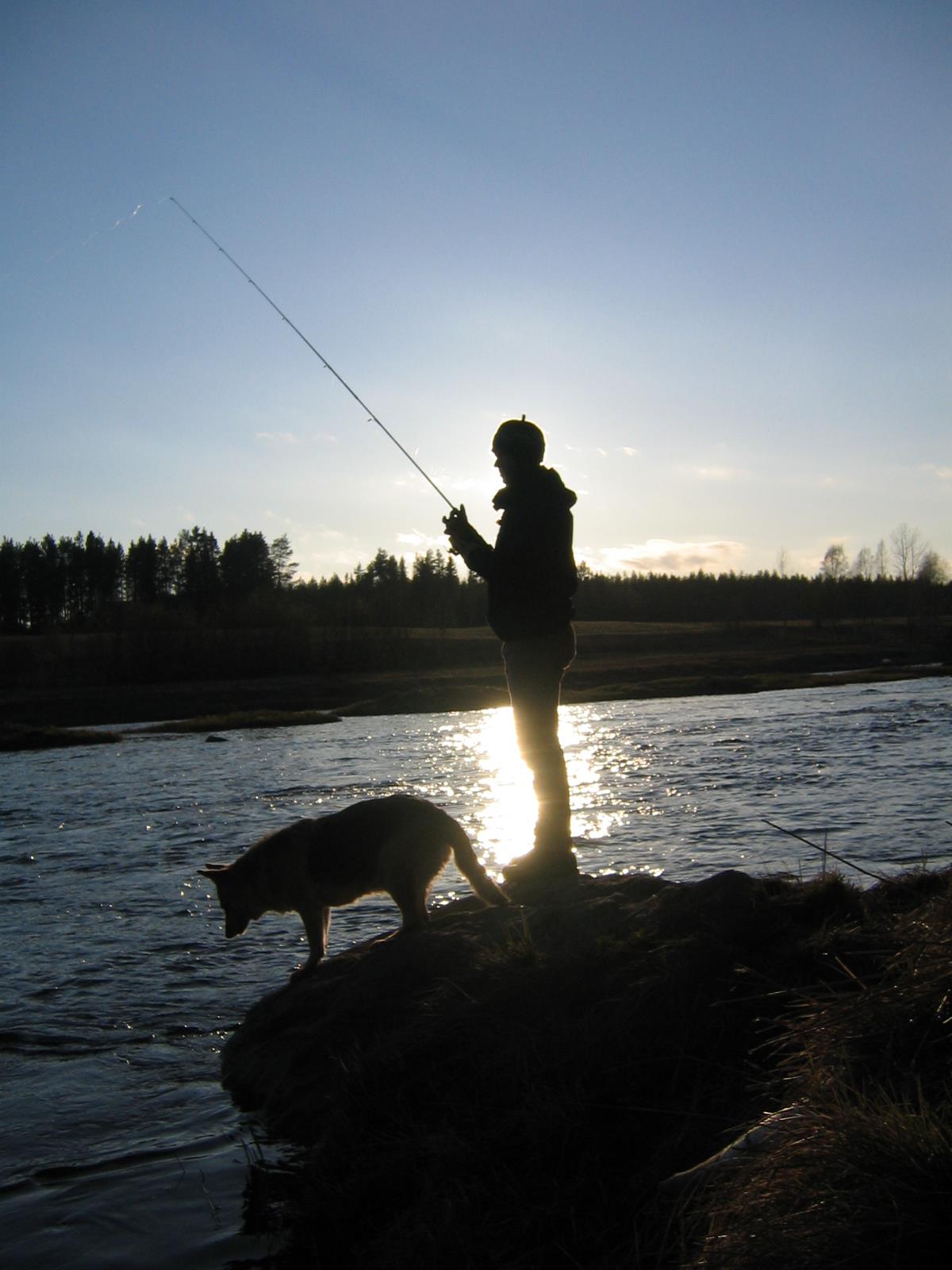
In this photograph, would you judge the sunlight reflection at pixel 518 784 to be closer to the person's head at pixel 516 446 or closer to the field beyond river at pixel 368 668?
the person's head at pixel 516 446

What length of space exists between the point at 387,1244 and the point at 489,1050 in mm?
1098

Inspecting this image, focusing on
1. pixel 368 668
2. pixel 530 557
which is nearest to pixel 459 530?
pixel 530 557

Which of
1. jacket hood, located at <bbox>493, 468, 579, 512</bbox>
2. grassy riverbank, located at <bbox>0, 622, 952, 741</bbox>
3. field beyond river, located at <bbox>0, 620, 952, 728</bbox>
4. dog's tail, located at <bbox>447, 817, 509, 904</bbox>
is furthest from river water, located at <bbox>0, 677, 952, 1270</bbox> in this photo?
field beyond river, located at <bbox>0, 620, 952, 728</bbox>

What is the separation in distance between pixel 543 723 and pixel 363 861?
5.47 ft

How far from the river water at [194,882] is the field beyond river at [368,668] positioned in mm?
27500

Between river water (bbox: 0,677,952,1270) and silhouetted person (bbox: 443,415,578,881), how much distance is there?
188 centimetres

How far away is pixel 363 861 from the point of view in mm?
6746

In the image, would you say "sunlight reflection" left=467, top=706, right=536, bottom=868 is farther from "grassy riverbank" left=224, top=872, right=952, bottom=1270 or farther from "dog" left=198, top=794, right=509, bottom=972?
"grassy riverbank" left=224, top=872, right=952, bottom=1270

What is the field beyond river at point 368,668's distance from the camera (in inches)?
2247

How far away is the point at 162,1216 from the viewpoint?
4.30 metres

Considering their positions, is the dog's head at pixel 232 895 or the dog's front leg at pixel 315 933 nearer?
the dog's front leg at pixel 315 933

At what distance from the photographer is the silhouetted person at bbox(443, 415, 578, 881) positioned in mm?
7324

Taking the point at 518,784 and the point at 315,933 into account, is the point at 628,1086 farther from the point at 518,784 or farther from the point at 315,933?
the point at 518,784

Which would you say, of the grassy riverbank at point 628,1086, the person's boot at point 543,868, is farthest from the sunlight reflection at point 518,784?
the grassy riverbank at point 628,1086
